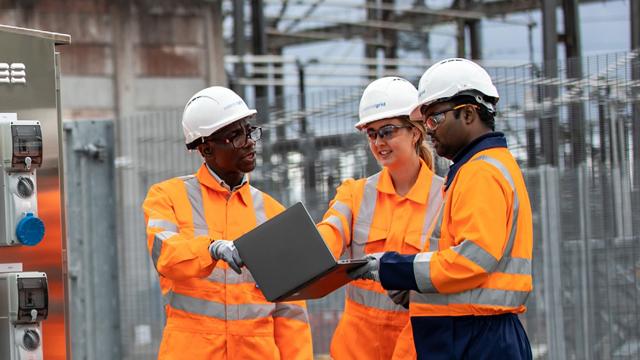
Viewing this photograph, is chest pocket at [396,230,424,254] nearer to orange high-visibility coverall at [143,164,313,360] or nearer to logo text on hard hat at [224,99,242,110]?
orange high-visibility coverall at [143,164,313,360]

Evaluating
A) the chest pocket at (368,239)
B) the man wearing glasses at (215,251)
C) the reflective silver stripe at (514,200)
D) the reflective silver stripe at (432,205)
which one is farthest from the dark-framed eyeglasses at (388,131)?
the reflective silver stripe at (514,200)

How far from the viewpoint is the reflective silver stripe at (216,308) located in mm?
5566

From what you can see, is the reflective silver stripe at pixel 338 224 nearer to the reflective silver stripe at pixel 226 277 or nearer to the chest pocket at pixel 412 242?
the chest pocket at pixel 412 242

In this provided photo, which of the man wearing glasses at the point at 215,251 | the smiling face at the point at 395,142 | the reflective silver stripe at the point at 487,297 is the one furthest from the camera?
the smiling face at the point at 395,142

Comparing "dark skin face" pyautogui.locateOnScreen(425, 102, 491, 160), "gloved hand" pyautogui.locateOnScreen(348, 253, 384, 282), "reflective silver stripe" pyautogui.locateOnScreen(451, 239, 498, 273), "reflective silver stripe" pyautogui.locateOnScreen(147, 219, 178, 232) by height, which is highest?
"dark skin face" pyautogui.locateOnScreen(425, 102, 491, 160)

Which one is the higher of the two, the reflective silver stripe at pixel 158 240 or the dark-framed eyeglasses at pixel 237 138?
the dark-framed eyeglasses at pixel 237 138

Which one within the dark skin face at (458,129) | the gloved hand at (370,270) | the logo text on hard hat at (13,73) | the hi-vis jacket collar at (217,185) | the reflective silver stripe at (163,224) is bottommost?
the gloved hand at (370,270)

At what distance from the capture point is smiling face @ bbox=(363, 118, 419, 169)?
19.0 feet

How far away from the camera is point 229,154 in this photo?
18.9ft

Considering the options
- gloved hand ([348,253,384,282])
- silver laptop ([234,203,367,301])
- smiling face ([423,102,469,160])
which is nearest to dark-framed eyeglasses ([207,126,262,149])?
silver laptop ([234,203,367,301])

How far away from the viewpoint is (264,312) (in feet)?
18.6

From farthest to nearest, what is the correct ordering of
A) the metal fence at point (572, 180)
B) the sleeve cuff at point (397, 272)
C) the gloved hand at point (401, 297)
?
the metal fence at point (572, 180) < the gloved hand at point (401, 297) < the sleeve cuff at point (397, 272)

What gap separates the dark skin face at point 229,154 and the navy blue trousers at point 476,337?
52.1 inches

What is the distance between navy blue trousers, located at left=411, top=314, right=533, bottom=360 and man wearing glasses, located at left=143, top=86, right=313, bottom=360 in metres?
0.99
